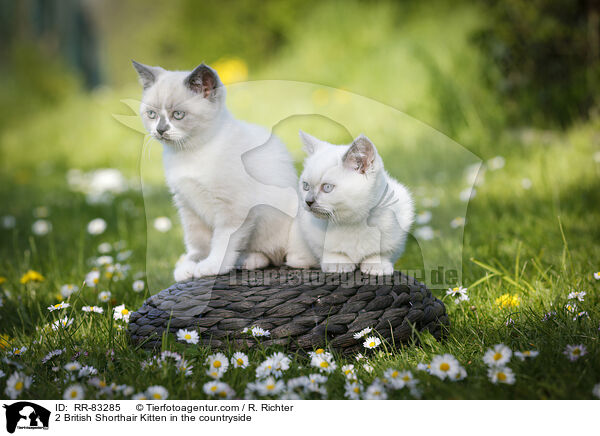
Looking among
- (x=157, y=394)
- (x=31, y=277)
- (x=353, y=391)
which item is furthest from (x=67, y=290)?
(x=353, y=391)

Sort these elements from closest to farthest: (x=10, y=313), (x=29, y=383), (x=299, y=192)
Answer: (x=29, y=383) → (x=299, y=192) → (x=10, y=313)

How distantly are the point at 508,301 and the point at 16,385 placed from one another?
1566 mm

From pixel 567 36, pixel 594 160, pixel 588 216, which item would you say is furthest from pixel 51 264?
pixel 567 36

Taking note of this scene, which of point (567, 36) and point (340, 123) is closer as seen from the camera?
point (340, 123)

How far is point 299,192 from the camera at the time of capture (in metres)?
1.58

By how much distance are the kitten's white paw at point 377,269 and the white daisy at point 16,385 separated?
1.03 meters

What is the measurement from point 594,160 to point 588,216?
2.10 ft

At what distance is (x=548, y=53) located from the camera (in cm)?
372

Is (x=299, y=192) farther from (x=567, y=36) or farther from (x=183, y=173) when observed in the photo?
(x=567, y=36)

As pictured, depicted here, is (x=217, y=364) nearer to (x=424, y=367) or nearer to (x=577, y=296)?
(x=424, y=367)

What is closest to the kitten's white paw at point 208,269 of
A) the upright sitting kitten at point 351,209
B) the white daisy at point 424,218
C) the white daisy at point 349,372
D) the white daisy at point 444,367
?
the upright sitting kitten at point 351,209

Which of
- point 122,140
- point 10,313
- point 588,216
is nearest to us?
point 10,313

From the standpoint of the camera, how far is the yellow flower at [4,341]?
1737mm

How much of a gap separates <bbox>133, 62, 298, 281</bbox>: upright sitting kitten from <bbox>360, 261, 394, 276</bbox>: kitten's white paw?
29 cm
